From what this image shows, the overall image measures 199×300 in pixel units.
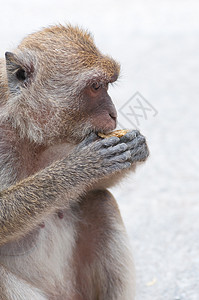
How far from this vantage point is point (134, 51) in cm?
1396

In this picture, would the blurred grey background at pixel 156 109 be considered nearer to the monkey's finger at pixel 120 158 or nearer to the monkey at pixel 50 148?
the monkey at pixel 50 148

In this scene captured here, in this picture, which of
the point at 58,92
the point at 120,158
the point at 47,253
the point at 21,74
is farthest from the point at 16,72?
the point at 47,253

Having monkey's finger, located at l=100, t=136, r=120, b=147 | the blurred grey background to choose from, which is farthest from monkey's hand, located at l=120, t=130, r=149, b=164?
the blurred grey background

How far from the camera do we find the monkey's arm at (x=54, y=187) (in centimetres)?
434

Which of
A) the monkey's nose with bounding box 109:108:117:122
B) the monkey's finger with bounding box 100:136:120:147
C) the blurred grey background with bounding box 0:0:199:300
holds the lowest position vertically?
the blurred grey background with bounding box 0:0:199:300

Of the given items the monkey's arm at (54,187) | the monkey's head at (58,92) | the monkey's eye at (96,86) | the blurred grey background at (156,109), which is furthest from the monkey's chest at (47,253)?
the monkey's eye at (96,86)

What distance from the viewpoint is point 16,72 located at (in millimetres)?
4664

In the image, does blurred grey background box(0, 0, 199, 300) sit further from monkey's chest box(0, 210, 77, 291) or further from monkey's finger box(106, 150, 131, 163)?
monkey's finger box(106, 150, 131, 163)

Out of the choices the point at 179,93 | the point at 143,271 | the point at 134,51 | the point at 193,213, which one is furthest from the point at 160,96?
the point at 143,271

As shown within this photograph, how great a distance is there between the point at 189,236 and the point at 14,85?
331cm

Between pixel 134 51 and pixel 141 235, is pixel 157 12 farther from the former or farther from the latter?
pixel 141 235

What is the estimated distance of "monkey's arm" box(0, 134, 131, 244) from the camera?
4.34 meters

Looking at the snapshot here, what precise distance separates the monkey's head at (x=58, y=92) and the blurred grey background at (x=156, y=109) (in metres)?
0.60

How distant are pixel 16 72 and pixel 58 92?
379 millimetres
